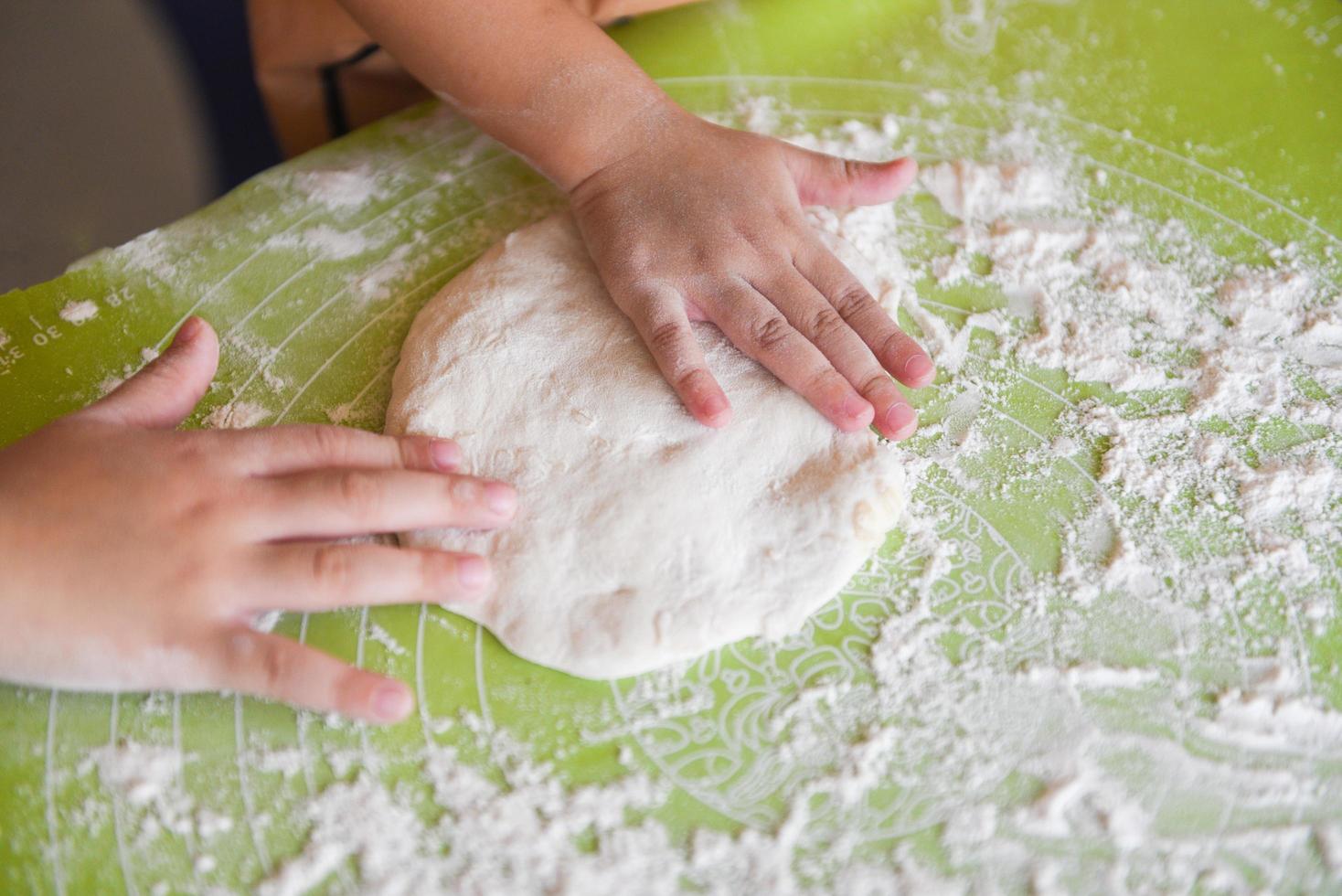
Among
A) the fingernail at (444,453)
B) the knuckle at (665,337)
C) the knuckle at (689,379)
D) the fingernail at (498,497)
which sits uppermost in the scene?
the knuckle at (665,337)

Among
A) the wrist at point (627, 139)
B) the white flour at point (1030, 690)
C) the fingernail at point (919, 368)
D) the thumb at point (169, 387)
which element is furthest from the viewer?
the wrist at point (627, 139)

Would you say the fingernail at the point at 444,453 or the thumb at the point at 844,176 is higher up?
the thumb at the point at 844,176

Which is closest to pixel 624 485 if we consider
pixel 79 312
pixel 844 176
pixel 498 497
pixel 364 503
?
pixel 498 497

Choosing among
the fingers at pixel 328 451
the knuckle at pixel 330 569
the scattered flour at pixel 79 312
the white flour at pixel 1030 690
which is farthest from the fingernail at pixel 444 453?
the scattered flour at pixel 79 312

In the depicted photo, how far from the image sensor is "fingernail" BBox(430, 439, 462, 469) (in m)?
0.88

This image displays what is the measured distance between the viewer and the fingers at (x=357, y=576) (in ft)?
2.62

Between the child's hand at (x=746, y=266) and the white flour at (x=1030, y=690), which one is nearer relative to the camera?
the white flour at (x=1030, y=690)

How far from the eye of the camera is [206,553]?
0.80m

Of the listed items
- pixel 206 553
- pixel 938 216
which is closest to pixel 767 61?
pixel 938 216

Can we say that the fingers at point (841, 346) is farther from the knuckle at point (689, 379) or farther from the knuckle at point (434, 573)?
the knuckle at point (434, 573)

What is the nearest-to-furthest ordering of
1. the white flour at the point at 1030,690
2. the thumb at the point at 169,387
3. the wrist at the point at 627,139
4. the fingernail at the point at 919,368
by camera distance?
the white flour at the point at 1030,690, the thumb at the point at 169,387, the fingernail at the point at 919,368, the wrist at the point at 627,139

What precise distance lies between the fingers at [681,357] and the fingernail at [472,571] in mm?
239

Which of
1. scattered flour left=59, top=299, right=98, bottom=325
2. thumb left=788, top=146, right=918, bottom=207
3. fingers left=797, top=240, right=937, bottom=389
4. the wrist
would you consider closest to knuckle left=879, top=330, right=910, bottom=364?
fingers left=797, top=240, right=937, bottom=389

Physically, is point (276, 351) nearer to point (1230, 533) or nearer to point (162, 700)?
point (162, 700)
